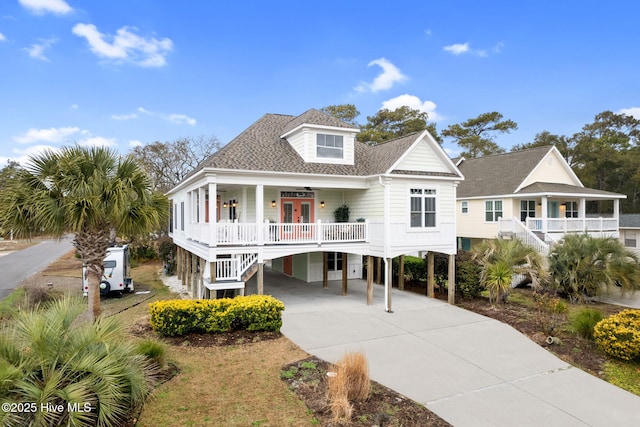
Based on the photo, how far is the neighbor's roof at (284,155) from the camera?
44.0 ft

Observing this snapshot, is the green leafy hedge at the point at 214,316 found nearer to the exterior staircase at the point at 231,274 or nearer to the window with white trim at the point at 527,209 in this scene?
the exterior staircase at the point at 231,274

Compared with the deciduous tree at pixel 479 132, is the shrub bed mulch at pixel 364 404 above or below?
below

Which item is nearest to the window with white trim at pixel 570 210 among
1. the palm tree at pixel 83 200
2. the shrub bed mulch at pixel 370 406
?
the shrub bed mulch at pixel 370 406

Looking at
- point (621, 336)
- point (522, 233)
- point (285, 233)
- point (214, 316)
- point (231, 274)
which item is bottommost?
point (621, 336)

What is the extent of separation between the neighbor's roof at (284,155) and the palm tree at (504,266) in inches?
142

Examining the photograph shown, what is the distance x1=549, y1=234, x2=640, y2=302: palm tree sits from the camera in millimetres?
14086

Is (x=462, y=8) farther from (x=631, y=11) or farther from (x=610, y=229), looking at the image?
(x=610, y=229)

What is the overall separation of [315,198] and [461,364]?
10.5 meters

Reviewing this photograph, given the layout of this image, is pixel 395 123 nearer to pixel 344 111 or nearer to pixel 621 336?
pixel 344 111

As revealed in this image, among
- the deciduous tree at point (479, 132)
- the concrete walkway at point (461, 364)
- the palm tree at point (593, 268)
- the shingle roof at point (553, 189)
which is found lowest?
the concrete walkway at point (461, 364)

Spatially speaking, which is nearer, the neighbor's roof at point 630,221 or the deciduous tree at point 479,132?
the neighbor's roof at point 630,221

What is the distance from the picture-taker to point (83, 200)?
8.66 meters

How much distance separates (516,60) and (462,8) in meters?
7.45

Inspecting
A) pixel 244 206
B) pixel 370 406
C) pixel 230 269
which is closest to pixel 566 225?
pixel 244 206
